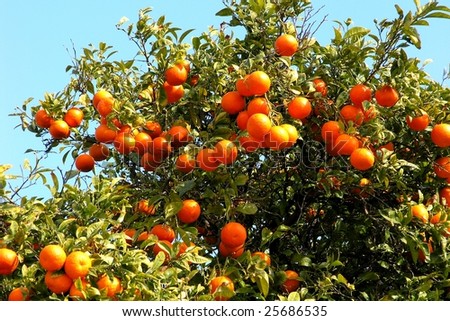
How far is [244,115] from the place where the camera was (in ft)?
13.1

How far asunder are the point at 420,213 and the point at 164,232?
5.22ft

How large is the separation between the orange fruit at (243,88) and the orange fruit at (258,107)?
0.06 meters

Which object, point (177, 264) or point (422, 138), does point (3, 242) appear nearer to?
point (177, 264)

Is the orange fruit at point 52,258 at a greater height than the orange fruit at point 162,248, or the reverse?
the orange fruit at point 162,248

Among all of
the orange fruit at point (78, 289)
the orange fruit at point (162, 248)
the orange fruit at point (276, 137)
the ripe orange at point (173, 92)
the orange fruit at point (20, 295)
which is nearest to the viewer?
the orange fruit at point (78, 289)

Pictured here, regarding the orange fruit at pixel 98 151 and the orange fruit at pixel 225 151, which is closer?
the orange fruit at pixel 225 151

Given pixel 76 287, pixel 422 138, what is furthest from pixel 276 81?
pixel 76 287

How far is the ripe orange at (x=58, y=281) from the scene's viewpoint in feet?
10.8

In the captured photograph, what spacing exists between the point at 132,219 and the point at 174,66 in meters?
0.99

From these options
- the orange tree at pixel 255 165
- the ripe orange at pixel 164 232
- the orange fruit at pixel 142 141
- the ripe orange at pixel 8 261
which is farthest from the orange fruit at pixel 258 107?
the ripe orange at pixel 8 261

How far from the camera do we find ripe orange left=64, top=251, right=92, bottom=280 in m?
3.21

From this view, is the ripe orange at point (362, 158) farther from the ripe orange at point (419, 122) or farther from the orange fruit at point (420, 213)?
the ripe orange at point (419, 122)

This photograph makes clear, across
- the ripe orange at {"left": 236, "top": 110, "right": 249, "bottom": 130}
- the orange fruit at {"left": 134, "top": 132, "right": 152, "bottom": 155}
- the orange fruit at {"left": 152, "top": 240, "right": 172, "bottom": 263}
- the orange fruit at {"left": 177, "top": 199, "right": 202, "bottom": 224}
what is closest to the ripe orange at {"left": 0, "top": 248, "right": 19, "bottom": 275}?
the orange fruit at {"left": 152, "top": 240, "right": 172, "bottom": 263}
